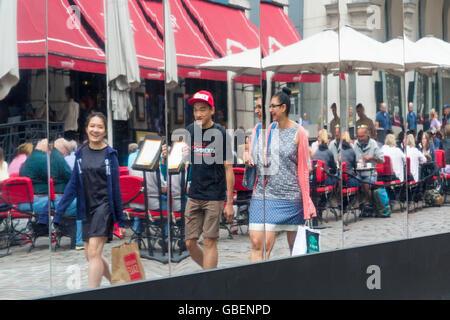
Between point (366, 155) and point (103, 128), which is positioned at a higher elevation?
point (103, 128)

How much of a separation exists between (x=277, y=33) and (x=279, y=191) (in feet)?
4.78

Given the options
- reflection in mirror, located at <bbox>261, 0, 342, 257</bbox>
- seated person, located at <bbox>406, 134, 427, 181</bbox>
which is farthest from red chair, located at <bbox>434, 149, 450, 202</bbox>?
reflection in mirror, located at <bbox>261, 0, 342, 257</bbox>

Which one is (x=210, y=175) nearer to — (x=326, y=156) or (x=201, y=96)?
(x=201, y=96)

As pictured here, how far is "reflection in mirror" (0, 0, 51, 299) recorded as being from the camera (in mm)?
5219

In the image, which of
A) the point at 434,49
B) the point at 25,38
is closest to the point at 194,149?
the point at 25,38

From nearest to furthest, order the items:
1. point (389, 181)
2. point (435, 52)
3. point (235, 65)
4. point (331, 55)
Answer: point (235, 65) → point (331, 55) → point (389, 181) → point (435, 52)

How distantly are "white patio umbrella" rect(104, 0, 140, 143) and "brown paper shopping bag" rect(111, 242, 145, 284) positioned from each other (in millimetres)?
847

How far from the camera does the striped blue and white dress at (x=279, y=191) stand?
7082 millimetres

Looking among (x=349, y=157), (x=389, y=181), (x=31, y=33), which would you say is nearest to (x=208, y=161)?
(x=31, y=33)

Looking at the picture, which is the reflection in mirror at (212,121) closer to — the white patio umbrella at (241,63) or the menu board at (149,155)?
the white patio umbrella at (241,63)

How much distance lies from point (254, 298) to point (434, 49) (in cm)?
440

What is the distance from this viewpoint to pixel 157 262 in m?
6.13

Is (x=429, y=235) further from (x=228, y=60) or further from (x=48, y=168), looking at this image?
(x=48, y=168)

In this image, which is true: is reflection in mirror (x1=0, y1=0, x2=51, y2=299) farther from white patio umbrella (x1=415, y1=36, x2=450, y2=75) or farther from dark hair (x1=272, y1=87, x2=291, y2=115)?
white patio umbrella (x1=415, y1=36, x2=450, y2=75)
